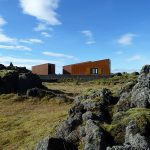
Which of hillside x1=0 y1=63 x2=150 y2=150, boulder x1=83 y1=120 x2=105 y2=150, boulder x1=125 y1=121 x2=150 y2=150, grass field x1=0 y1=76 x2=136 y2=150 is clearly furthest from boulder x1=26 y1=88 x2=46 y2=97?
boulder x1=125 y1=121 x2=150 y2=150

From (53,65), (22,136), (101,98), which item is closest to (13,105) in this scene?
(22,136)

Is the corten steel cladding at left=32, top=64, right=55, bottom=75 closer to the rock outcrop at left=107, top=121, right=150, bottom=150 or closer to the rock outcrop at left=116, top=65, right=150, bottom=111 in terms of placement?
the rock outcrop at left=116, top=65, right=150, bottom=111

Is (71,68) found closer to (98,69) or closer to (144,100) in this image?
(98,69)

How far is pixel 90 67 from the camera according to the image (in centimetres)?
10819

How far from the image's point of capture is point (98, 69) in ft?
352

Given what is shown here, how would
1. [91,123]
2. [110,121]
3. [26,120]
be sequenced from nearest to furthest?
[91,123] < [110,121] < [26,120]

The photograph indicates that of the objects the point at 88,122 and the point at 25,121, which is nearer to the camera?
the point at 88,122

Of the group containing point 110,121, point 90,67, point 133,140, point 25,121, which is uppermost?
point 90,67

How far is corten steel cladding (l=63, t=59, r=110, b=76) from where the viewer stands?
106062 mm

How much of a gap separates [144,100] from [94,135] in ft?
14.0

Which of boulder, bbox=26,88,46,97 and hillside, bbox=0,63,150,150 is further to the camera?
boulder, bbox=26,88,46,97

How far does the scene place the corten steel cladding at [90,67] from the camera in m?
106

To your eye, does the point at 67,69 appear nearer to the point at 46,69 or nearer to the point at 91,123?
the point at 46,69

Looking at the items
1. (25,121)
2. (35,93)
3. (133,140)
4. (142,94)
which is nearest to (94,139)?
(133,140)
